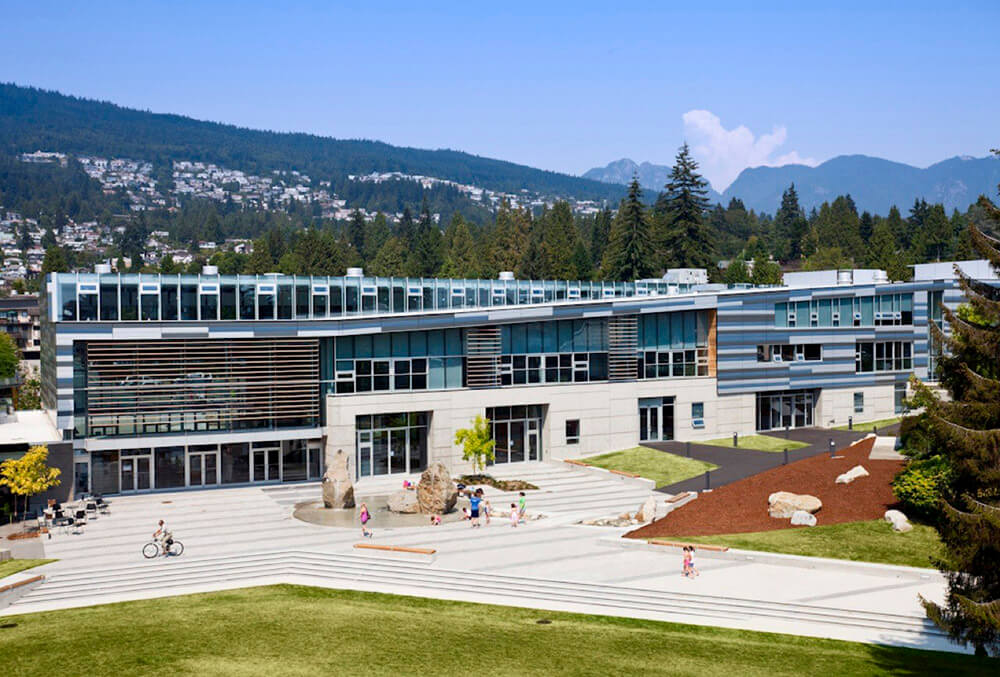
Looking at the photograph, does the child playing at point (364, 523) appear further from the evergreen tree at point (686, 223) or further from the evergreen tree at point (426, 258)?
the evergreen tree at point (426, 258)

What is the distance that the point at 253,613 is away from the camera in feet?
104

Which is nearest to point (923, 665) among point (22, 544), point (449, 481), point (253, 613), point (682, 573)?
point (682, 573)

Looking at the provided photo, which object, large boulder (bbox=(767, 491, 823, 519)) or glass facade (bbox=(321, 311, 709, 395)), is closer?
large boulder (bbox=(767, 491, 823, 519))

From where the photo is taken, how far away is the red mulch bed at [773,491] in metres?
41.0

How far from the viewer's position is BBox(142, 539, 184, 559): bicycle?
3862 centimetres

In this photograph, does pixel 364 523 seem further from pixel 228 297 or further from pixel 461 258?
pixel 461 258

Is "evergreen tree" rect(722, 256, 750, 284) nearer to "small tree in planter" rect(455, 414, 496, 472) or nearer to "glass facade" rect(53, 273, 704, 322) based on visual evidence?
"glass facade" rect(53, 273, 704, 322)

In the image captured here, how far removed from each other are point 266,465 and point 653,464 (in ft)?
72.2

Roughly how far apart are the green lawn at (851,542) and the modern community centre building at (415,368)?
21.5 meters

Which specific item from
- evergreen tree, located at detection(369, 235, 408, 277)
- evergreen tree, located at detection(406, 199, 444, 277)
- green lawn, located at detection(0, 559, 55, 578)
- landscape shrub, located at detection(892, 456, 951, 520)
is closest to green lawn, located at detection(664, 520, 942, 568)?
landscape shrub, located at detection(892, 456, 951, 520)

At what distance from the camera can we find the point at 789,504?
41.7 m

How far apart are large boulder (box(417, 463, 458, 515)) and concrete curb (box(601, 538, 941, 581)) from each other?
1047cm

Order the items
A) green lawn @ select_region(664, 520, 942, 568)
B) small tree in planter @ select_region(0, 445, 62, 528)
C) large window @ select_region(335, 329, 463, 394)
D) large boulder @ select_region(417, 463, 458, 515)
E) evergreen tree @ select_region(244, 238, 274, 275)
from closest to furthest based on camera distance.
A: green lawn @ select_region(664, 520, 942, 568), small tree in planter @ select_region(0, 445, 62, 528), large boulder @ select_region(417, 463, 458, 515), large window @ select_region(335, 329, 463, 394), evergreen tree @ select_region(244, 238, 274, 275)

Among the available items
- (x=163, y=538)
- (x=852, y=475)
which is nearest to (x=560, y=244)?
(x=852, y=475)
